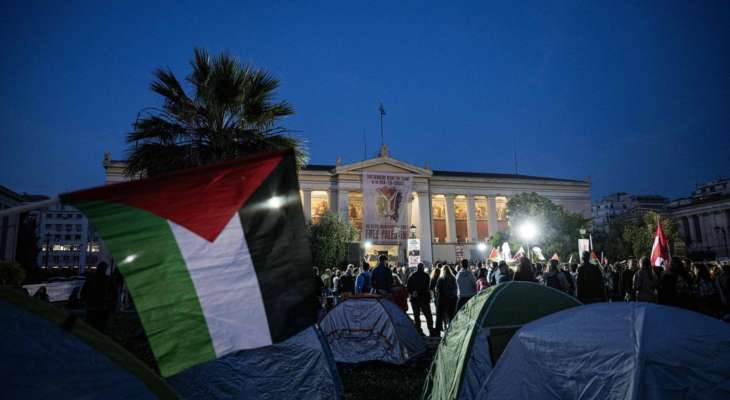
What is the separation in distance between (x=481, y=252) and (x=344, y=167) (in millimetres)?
16655

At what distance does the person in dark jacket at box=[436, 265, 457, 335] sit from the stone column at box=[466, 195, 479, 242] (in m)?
39.1

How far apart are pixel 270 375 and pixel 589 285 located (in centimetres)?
694

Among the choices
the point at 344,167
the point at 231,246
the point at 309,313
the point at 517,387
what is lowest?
the point at 517,387

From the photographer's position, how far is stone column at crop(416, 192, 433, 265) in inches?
1733

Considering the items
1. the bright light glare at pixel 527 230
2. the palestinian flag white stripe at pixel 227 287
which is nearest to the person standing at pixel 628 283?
the bright light glare at pixel 527 230

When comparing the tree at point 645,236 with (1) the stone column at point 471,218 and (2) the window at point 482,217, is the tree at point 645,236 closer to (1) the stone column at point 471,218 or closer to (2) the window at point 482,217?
(2) the window at point 482,217

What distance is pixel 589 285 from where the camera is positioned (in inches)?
333

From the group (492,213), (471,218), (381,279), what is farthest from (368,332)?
(492,213)

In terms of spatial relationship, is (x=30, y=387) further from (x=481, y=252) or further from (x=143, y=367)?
(x=481, y=252)

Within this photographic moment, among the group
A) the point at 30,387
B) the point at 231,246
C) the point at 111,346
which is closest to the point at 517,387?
the point at 231,246

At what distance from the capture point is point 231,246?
2.16 metres

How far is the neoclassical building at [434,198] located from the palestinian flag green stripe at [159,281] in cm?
3527

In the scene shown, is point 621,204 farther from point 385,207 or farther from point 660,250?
point 660,250

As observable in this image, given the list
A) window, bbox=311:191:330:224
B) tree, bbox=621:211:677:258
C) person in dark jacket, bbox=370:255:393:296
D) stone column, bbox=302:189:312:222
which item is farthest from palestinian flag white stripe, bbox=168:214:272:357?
tree, bbox=621:211:677:258
